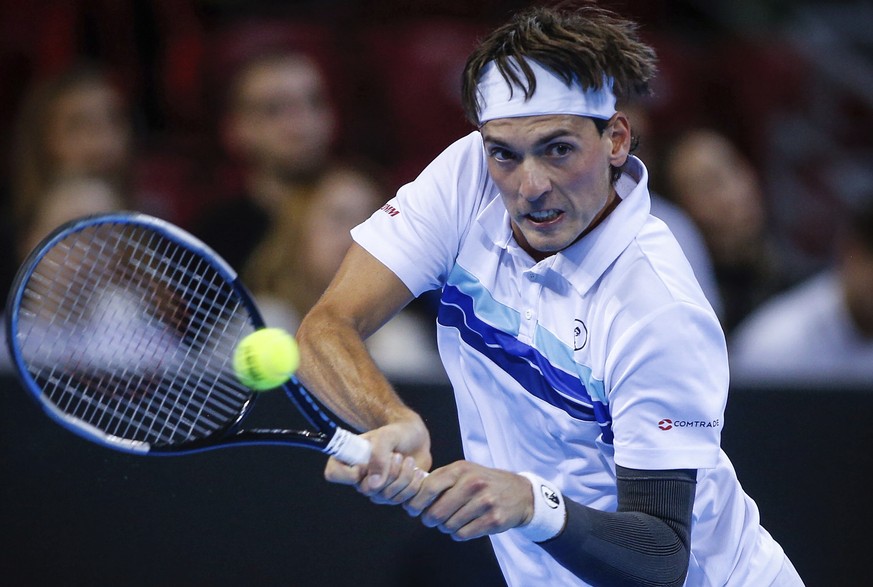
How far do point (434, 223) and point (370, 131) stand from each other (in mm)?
3343

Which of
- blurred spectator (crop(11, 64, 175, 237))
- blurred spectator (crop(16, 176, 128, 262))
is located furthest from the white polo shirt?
blurred spectator (crop(11, 64, 175, 237))

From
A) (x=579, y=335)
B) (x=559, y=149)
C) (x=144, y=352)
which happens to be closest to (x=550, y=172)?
(x=559, y=149)

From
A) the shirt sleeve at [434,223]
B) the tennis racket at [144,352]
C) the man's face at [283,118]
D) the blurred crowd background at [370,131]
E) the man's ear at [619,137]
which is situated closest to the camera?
the tennis racket at [144,352]

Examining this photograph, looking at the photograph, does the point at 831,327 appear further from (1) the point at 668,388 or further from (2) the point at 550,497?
(2) the point at 550,497

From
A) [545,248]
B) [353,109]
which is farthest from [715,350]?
[353,109]

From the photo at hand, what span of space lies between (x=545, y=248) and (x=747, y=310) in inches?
112

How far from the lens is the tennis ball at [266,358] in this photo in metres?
2.33

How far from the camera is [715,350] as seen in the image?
243cm

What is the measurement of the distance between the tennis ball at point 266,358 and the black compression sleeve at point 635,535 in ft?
1.87

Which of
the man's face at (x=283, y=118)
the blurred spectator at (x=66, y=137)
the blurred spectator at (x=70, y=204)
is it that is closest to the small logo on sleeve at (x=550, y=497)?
the blurred spectator at (x=70, y=204)

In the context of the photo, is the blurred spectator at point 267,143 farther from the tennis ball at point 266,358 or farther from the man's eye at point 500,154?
the tennis ball at point 266,358

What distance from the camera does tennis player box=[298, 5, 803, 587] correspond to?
2354 mm

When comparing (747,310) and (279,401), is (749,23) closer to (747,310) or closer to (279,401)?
(747,310)

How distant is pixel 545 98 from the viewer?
248 cm
